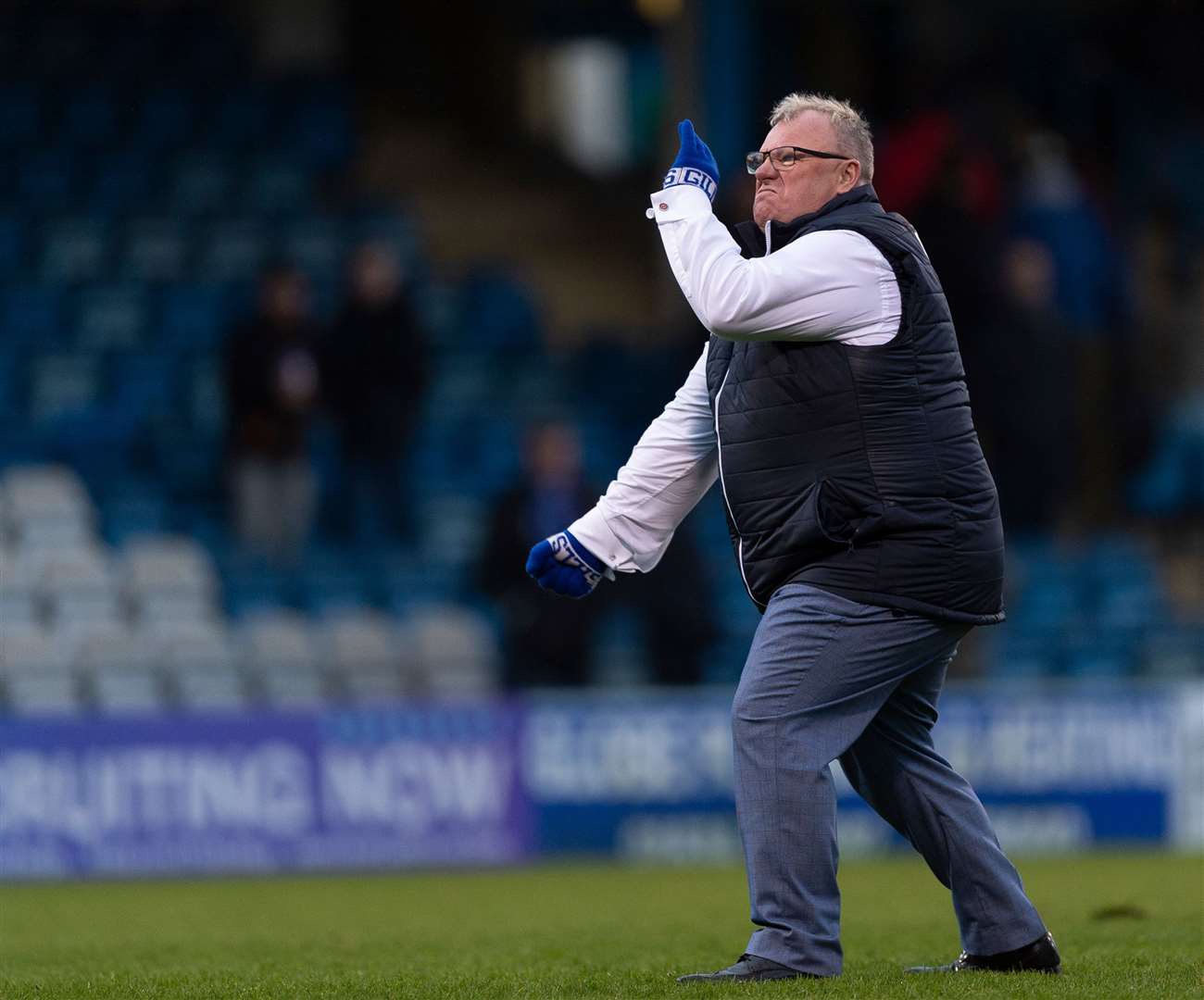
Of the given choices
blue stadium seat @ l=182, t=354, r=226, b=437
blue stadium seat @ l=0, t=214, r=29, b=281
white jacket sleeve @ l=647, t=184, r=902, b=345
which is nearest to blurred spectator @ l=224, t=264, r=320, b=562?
blue stadium seat @ l=182, t=354, r=226, b=437

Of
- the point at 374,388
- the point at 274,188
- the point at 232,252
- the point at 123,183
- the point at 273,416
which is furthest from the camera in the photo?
the point at 274,188

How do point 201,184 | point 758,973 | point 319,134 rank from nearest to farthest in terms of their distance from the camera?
point 758,973 < point 201,184 < point 319,134

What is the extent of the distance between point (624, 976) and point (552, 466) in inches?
309

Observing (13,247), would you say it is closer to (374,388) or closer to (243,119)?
(243,119)

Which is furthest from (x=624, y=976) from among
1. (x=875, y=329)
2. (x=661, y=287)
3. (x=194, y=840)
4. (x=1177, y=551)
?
(x=661, y=287)

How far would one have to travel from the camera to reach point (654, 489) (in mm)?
5617

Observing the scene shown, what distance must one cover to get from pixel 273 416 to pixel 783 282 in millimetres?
8909

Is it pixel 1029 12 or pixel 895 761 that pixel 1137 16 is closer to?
pixel 1029 12

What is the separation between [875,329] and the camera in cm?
520

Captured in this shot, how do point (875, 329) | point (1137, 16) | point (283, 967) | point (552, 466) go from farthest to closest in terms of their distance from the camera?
point (1137, 16) → point (552, 466) → point (283, 967) → point (875, 329)

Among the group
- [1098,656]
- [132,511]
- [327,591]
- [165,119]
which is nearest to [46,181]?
[165,119]

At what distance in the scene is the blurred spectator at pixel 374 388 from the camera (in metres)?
14.1

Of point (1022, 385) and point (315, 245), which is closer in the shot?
point (1022, 385)

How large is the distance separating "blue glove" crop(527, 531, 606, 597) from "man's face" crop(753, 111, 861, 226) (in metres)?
0.91
